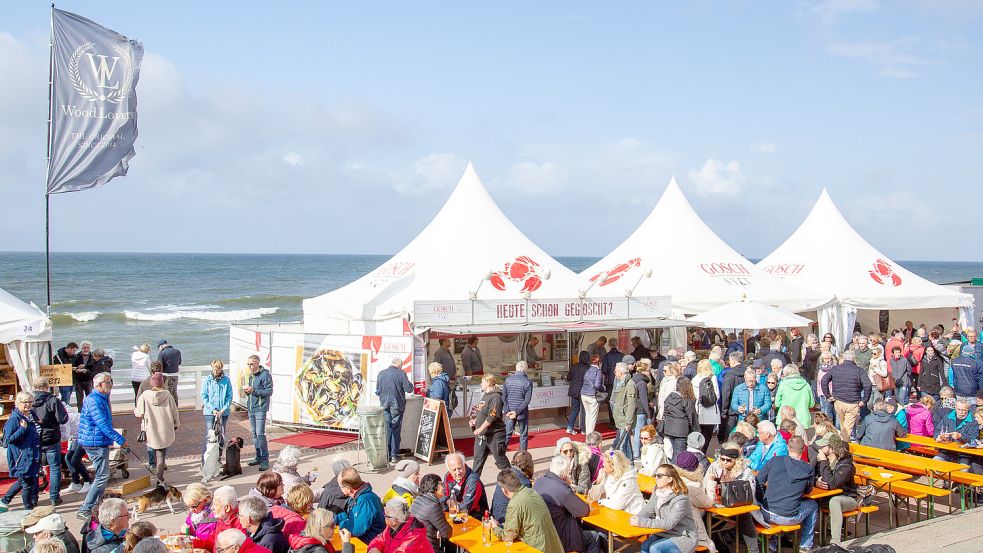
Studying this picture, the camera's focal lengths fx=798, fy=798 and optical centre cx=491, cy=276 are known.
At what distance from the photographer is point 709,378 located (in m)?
9.22

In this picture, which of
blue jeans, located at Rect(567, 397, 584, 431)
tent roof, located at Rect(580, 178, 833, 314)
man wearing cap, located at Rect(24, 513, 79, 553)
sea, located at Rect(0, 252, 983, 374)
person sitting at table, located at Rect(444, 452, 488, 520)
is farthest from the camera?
sea, located at Rect(0, 252, 983, 374)

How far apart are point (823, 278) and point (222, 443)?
498 inches

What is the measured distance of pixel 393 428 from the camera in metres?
9.34

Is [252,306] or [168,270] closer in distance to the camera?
[252,306]

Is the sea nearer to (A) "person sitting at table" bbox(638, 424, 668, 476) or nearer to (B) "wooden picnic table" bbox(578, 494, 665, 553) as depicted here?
(A) "person sitting at table" bbox(638, 424, 668, 476)

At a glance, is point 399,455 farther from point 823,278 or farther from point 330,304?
point 823,278

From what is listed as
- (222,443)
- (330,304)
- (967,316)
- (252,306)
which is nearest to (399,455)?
(222,443)

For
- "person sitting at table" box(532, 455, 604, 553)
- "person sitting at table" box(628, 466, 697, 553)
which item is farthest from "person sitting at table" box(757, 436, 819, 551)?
"person sitting at table" box(532, 455, 604, 553)

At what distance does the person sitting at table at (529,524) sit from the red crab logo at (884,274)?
13.6 meters

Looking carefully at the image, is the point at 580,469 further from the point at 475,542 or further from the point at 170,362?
the point at 170,362

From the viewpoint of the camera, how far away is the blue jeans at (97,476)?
7.27 m

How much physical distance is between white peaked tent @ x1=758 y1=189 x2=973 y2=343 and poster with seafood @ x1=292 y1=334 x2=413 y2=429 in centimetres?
929

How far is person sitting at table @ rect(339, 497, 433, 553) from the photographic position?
4.67 meters

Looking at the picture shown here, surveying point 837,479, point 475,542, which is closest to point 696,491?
point 837,479
